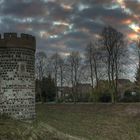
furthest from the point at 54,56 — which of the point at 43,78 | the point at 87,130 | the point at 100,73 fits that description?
the point at 87,130

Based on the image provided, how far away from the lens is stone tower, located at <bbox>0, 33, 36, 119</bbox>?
3061 cm

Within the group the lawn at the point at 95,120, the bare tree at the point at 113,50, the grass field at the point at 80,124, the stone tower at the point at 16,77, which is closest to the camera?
the grass field at the point at 80,124

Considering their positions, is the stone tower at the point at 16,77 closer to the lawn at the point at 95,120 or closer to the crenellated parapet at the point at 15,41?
the crenellated parapet at the point at 15,41

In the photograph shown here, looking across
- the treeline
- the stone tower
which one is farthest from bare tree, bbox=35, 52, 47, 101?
the stone tower

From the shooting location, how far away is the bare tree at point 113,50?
59.3 metres

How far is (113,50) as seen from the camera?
196ft

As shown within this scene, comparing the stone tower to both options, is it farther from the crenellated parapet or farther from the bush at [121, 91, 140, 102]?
the bush at [121, 91, 140, 102]

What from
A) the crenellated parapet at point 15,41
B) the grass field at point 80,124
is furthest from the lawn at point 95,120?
the crenellated parapet at point 15,41

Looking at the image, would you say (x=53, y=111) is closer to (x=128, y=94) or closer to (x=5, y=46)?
(x=128, y=94)

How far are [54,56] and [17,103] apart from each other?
4624 cm

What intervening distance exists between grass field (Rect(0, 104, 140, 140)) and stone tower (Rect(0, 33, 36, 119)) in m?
1.50

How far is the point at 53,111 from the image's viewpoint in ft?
176

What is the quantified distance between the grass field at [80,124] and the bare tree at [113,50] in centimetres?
710

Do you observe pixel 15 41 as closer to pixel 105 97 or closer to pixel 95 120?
pixel 95 120
